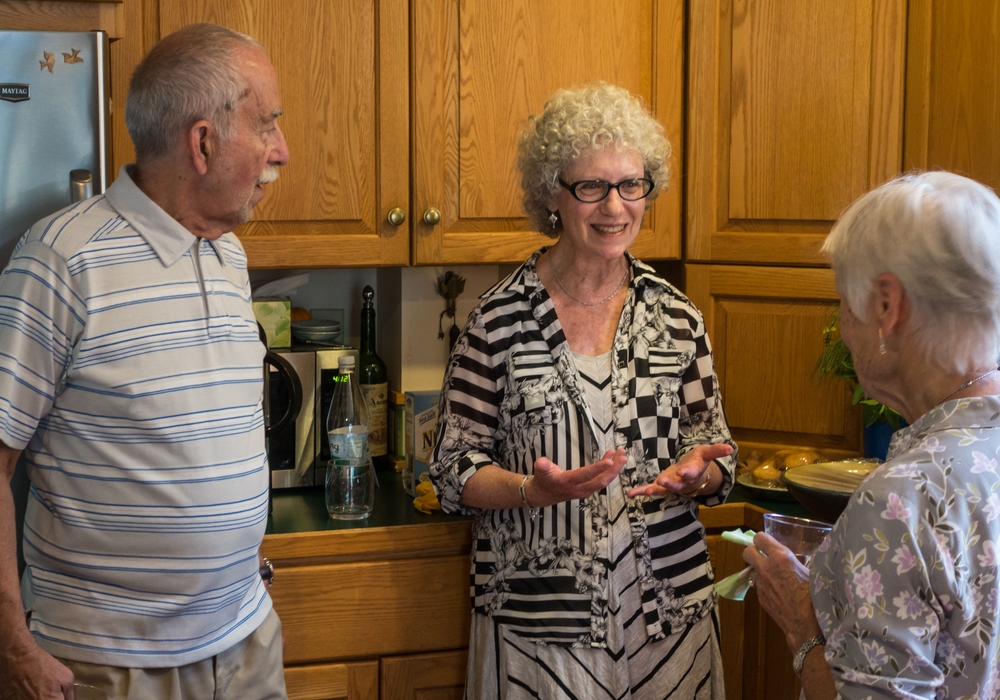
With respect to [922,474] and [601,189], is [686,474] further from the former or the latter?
[922,474]

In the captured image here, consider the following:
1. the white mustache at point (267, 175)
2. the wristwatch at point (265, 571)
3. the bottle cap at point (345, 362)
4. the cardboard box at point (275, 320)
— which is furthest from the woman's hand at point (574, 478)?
the cardboard box at point (275, 320)

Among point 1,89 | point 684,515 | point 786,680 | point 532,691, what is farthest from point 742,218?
point 1,89

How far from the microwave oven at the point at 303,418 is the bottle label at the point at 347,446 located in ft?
0.57

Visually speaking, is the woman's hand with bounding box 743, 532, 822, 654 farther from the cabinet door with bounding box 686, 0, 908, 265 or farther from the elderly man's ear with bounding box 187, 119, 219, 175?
the cabinet door with bounding box 686, 0, 908, 265

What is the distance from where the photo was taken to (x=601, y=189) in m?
1.77

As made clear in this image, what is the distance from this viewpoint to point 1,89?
1.64m

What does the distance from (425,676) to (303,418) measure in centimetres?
63

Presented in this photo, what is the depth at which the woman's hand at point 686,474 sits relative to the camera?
1.61 m

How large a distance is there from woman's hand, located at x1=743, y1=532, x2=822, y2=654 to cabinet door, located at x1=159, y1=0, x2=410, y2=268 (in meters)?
1.17

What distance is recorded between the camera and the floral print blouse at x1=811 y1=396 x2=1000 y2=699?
0.96 metres

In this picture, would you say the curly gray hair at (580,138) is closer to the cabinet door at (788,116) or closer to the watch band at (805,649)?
the cabinet door at (788,116)

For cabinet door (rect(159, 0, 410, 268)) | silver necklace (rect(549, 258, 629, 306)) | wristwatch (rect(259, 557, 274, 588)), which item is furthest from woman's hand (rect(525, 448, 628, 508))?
cabinet door (rect(159, 0, 410, 268))

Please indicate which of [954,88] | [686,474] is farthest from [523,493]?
[954,88]

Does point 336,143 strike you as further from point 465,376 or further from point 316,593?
point 316,593
